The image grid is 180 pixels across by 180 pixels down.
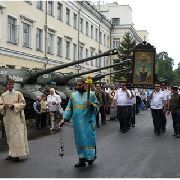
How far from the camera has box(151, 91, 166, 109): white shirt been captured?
14.9 metres

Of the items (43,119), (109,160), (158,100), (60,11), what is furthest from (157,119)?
(60,11)

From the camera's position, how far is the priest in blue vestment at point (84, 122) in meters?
8.70

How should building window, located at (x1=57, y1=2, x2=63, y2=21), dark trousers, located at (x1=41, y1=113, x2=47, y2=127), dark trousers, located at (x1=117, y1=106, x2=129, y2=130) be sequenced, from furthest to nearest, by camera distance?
building window, located at (x1=57, y1=2, x2=63, y2=21)
dark trousers, located at (x1=41, y1=113, x2=47, y2=127)
dark trousers, located at (x1=117, y1=106, x2=129, y2=130)

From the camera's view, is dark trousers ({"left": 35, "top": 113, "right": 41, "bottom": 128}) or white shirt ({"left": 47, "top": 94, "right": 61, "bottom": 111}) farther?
dark trousers ({"left": 35, "top": 113, "right": 41, "bottom": 128})

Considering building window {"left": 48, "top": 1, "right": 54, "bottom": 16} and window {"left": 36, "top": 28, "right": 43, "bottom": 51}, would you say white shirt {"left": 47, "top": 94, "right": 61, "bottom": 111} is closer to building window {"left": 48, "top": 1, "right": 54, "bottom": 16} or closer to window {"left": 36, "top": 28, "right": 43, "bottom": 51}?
window {"left": 36, "top": 28, "right": 43, "bottom": 51}

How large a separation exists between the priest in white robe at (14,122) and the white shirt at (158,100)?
6194 mm

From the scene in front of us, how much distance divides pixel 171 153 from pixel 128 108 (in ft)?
18.2

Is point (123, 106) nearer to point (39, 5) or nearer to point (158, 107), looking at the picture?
point (158, 107)

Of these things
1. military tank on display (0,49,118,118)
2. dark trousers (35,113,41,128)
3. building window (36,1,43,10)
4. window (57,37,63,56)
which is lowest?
dark trousers (35,113,41,128)

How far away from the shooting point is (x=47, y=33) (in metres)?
36.6

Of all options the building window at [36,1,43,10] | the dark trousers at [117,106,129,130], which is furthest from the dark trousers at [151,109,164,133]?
the building window at [36,1,43,10]

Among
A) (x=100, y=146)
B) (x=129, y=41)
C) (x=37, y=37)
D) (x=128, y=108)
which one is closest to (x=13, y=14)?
(x=37, y=37)

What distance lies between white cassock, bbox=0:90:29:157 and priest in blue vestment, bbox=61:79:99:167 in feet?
4.15

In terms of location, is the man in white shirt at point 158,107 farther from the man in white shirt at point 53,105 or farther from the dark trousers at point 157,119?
the man in white shirt at point 53,105
